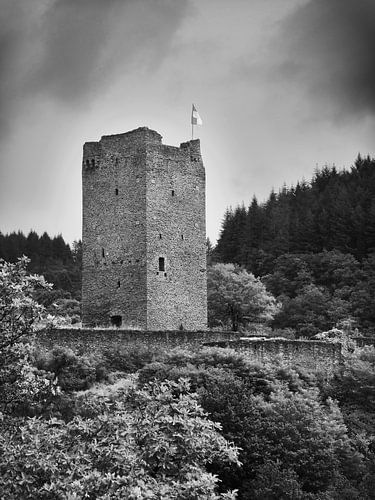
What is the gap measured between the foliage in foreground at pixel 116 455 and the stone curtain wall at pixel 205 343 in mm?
22444

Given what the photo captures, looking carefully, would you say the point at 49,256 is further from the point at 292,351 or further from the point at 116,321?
the point at 292,351

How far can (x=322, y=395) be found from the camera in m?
48.6

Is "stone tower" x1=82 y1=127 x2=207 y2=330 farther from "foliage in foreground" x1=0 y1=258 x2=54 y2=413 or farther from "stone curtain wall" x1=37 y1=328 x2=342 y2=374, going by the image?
"foliage in foreground" x1=0 y1=258 x2=54 y2=413

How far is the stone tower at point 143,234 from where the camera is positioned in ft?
183

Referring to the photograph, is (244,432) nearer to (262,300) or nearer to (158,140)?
(158,140)

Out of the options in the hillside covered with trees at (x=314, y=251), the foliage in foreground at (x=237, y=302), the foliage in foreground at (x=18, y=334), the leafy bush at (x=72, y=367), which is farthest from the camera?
the hillside covered with trees at (x=314, y=251)

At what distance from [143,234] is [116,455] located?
32624 millimetres

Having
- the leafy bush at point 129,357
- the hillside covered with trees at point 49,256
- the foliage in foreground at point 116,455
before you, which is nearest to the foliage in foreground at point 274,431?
the leafy bush at point 129,357

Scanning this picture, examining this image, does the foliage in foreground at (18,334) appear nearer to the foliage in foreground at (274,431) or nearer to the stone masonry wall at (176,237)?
the foliage in foreground at (274,431)

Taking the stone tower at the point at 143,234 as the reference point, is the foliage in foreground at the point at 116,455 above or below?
below

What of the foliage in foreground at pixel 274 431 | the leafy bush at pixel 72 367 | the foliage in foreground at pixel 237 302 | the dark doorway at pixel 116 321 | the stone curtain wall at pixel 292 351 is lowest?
the foliage in foreground at pixel 274 431

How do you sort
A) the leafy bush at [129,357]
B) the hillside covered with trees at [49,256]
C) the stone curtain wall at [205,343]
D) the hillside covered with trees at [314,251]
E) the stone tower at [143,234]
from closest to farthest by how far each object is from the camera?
the leafy bush at [129,357] → the stone curtain wall at [205,343] → the stone tower at [143,234] → the hillside covered with trees at [314,251] → the hillside covered with trees at [49,256]

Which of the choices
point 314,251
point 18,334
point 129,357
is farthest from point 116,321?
point 314,251

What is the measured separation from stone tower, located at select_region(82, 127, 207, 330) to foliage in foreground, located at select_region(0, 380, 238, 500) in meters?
29.6
